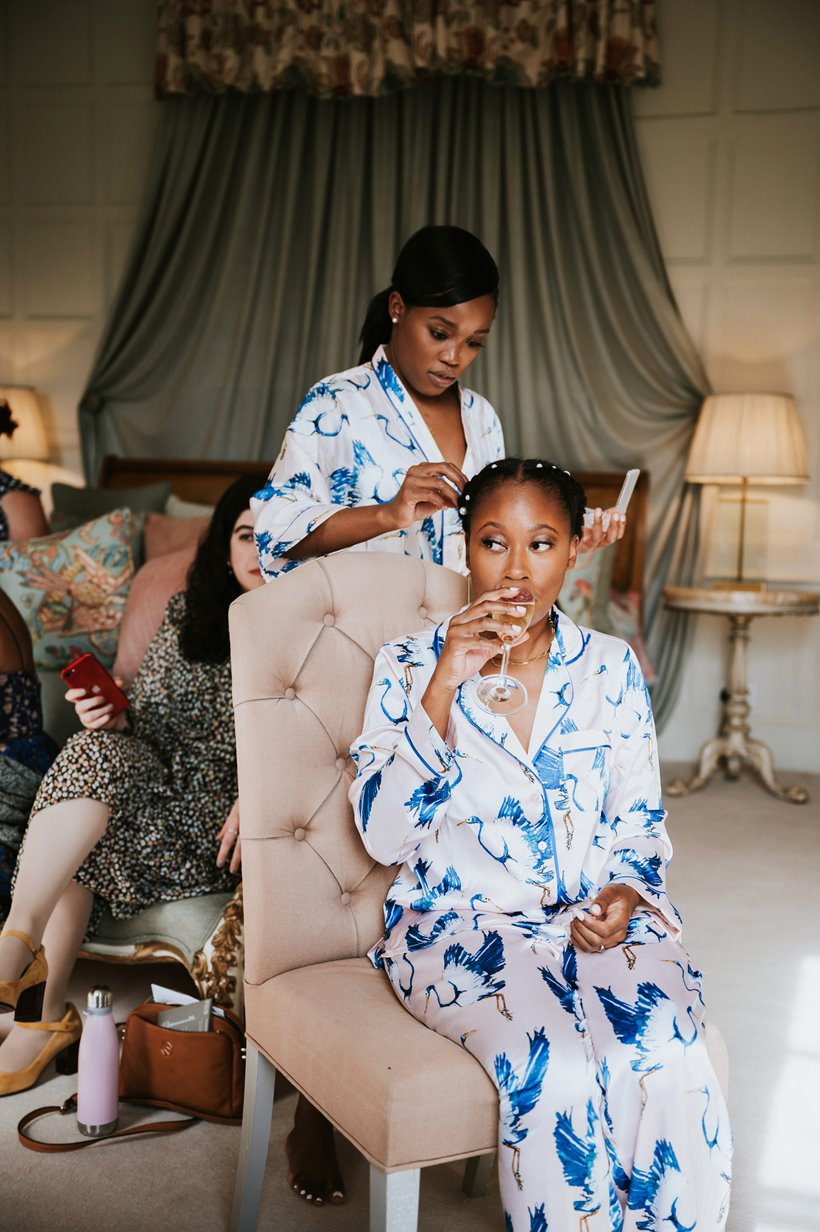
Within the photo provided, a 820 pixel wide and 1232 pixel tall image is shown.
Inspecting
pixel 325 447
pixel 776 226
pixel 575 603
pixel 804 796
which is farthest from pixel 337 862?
pixel 776 226

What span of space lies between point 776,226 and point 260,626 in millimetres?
4020

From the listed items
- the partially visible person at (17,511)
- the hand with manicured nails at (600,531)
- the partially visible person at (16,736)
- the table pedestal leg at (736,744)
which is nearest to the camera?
the hand with manicured nails at (600,531)

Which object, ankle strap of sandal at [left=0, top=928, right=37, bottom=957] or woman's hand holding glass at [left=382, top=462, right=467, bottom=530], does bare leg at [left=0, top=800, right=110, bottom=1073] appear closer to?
ankle strap of sandal at [left=0, top=928, right=37, bottom=957]

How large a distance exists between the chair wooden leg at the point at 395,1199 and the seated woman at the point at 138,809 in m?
0.95

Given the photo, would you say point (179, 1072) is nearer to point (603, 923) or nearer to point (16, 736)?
point (16, 736)

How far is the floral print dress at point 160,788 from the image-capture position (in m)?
2.21

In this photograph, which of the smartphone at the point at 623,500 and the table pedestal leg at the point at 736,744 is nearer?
the smartphone at the point at 623,500

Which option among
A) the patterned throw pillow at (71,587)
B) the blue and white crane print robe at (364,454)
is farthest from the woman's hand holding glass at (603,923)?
the patterned throw pillow at (71,587)

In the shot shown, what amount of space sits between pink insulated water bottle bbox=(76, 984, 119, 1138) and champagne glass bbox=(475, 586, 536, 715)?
948 mm

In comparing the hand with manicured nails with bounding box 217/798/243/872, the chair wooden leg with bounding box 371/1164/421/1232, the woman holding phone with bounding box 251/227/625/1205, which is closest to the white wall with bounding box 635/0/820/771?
the woman holding phone with bounding box 251/227/625/1205

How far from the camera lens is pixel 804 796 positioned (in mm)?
4406

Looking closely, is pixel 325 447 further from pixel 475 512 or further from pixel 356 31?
pixel 356 31

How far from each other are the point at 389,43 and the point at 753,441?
223 centimetres

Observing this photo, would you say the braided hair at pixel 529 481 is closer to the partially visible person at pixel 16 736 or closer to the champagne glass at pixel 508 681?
the champagne glass at pixel 508 681
